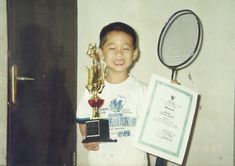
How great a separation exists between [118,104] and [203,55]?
0.66 metres

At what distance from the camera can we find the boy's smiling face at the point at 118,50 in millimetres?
1313

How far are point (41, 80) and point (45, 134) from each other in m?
0.29

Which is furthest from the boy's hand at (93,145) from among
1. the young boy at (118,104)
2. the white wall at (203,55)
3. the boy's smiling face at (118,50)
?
the white wall at (203,55)

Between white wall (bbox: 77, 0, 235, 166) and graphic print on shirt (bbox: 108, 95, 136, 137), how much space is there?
476mm

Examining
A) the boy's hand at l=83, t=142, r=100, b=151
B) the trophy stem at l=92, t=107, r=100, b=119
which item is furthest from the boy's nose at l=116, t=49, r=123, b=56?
the boy's hand at l=83, t=142, r=100, b=151

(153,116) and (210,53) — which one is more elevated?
(210,53)

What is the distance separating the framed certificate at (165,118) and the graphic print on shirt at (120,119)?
0.11m

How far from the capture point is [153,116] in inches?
46.8

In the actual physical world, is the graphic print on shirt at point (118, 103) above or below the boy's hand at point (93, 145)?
above

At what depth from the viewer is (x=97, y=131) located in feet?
4.14

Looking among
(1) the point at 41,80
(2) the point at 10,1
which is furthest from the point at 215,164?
(2) the point at 10,1

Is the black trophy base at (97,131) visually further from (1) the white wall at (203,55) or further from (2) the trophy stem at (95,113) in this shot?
(1) the white wall at (203,55)
